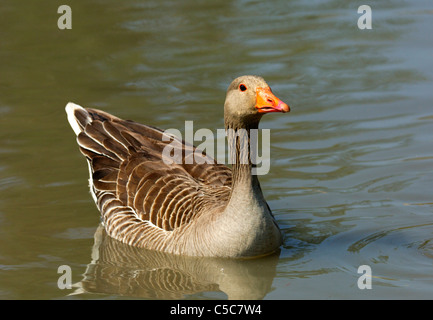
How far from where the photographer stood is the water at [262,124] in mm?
9039

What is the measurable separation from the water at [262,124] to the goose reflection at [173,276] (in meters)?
0.02

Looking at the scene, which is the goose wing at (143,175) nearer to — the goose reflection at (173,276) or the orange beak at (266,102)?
the goose reflection at (173,276)

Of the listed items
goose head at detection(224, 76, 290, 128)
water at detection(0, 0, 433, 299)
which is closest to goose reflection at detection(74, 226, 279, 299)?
water at detection(0, 0, 433, 299)

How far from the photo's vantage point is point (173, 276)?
916 cm

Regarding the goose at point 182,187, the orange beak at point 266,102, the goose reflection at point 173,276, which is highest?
the orange beak at point 266,102

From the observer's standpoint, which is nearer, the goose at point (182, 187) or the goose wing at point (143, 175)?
the goose at point (182, 187)

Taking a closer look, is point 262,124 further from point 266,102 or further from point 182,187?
point 266,102

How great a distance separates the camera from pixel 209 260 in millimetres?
9273

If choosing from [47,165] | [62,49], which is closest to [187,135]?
[47,165]

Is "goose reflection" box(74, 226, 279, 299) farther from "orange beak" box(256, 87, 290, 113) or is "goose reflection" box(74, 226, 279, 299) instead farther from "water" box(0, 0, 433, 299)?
"orange beak" box(256, 87, 290, 113)

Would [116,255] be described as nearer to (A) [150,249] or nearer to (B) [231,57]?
(A) [150,249]

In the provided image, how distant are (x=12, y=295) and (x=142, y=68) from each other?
7628 mm

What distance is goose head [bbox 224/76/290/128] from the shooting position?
27.8ft

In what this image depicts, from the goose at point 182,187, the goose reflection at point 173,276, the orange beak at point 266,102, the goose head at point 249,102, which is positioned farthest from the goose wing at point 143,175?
the orange beak at point 266,102
